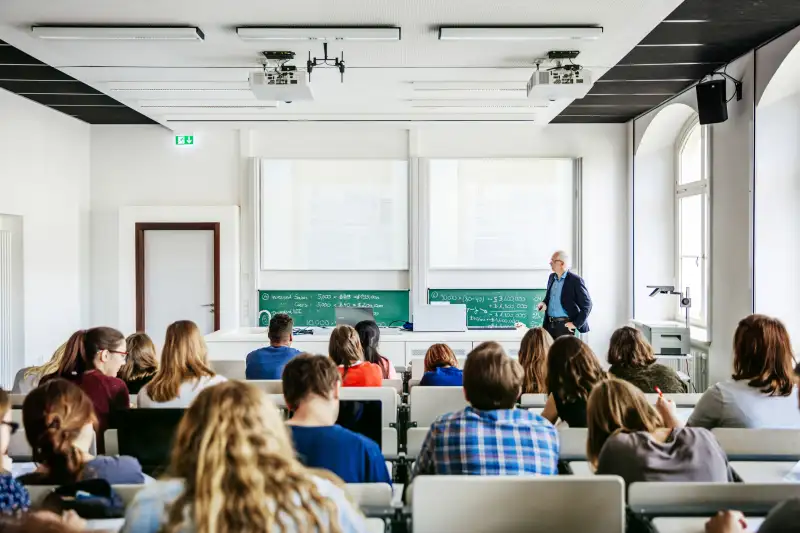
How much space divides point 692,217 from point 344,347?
5.34 meters

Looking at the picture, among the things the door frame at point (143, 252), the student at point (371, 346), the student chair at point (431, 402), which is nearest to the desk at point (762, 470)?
the student chair at point (431, 402)

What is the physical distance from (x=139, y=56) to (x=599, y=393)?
4.47 m

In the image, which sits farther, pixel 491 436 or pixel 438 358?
pixel 438 358

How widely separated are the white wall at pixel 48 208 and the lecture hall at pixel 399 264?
5 centimetres

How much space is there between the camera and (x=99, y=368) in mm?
3504

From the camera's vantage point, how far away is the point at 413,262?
864 cm

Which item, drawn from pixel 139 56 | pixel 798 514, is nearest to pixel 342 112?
pixel 139 56

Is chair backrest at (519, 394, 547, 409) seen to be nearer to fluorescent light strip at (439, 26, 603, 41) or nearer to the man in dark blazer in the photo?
fluorescent light strip at (439, 26, 603, 41)

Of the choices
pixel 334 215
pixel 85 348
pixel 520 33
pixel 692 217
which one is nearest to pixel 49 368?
pixel 85 348

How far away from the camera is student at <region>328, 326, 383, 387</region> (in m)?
4.25

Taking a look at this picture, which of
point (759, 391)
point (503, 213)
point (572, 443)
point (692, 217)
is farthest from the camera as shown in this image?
point (503, 213)

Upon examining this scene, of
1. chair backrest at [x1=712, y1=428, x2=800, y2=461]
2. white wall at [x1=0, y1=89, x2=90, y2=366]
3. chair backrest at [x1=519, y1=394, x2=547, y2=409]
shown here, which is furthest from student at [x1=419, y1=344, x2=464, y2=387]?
white wall at [x1=0, y1=89, x2=90, y2=366]

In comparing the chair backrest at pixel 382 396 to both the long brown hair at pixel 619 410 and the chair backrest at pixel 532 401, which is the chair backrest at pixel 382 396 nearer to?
the chair backrest at pixel 532 401

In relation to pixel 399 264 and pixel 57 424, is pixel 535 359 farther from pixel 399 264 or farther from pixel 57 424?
pixel 399 264
